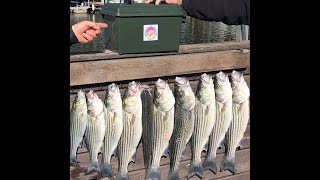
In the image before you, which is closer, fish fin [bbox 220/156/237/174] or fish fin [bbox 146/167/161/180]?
fish fin [bbox 146/167/161/180]

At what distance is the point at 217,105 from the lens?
11.4 feet

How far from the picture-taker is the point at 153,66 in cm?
324

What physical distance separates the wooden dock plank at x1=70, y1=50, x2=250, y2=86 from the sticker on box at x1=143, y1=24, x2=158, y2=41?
0.18 m

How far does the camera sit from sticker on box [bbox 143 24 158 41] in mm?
3031

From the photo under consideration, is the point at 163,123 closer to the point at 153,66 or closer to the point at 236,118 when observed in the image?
the point at 153,66

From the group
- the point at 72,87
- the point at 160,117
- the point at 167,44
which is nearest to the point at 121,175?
the point at 160,117

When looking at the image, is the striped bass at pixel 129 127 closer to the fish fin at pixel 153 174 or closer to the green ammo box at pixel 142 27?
the fish fin at pixel 153 174

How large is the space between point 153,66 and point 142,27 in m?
0.34

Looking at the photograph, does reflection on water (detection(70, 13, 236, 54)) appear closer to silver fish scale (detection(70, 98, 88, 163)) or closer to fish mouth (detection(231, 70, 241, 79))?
fish mouth (detection(231, 70, 241, 79))

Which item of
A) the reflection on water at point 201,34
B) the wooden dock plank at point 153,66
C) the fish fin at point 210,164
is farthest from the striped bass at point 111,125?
the reflection on water at point 201,34

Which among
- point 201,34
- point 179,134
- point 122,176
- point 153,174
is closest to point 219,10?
point 179,134

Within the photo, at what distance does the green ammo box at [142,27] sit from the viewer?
2963 millimetres

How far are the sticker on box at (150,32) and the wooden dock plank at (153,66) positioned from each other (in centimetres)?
18

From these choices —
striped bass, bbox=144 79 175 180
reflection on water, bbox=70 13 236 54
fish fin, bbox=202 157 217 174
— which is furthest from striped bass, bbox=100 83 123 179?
reflection on water, bbox=70 13 236 54
